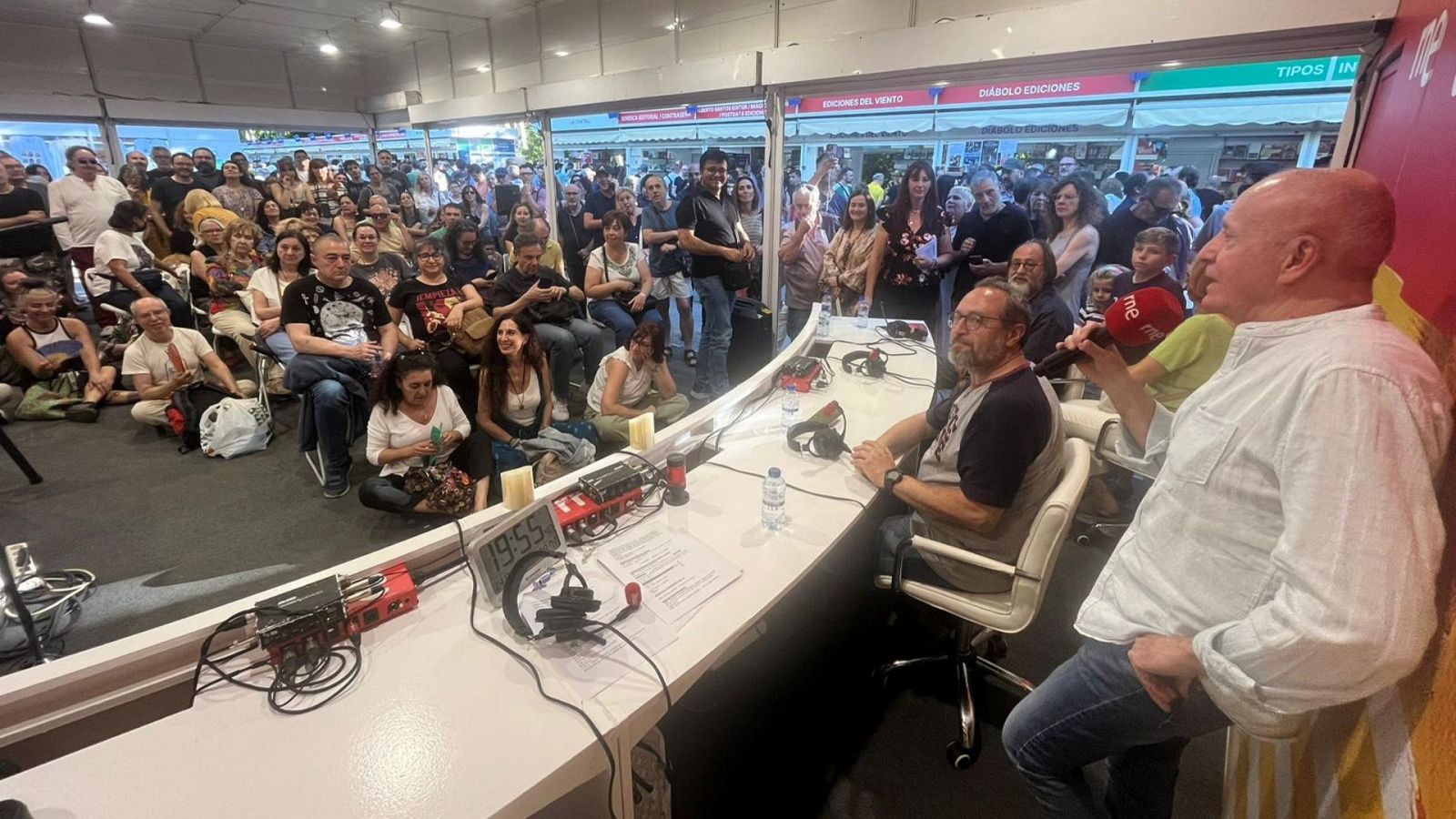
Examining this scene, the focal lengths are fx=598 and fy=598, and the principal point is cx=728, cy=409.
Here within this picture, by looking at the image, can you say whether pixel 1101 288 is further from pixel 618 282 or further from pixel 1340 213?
pixel 618 282

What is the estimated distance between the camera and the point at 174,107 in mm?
8148

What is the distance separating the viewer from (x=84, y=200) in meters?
5.54

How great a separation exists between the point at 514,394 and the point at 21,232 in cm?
584

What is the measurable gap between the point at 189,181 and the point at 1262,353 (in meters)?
8.47

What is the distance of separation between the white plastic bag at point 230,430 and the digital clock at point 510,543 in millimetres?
3271

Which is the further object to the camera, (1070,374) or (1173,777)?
(1070,374)

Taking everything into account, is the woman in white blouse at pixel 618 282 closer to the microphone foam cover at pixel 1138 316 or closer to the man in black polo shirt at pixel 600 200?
the man in black polo shirt at pixel 600 200

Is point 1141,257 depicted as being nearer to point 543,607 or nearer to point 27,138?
point 543,607

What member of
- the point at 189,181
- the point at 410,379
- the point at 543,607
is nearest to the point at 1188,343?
the point at 543,607

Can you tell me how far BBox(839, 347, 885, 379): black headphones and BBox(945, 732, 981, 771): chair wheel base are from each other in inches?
64.0

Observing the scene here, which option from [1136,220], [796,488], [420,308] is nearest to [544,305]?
[420,308]

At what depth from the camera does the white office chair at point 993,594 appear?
1494 millimetres

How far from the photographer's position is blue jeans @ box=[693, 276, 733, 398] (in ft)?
14.4

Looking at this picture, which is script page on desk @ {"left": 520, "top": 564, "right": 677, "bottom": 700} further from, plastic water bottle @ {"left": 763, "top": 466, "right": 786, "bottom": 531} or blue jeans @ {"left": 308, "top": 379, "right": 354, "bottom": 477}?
blue jeans @ {"left": 308, "top": 379, "right": 354, "bottom": 477}
